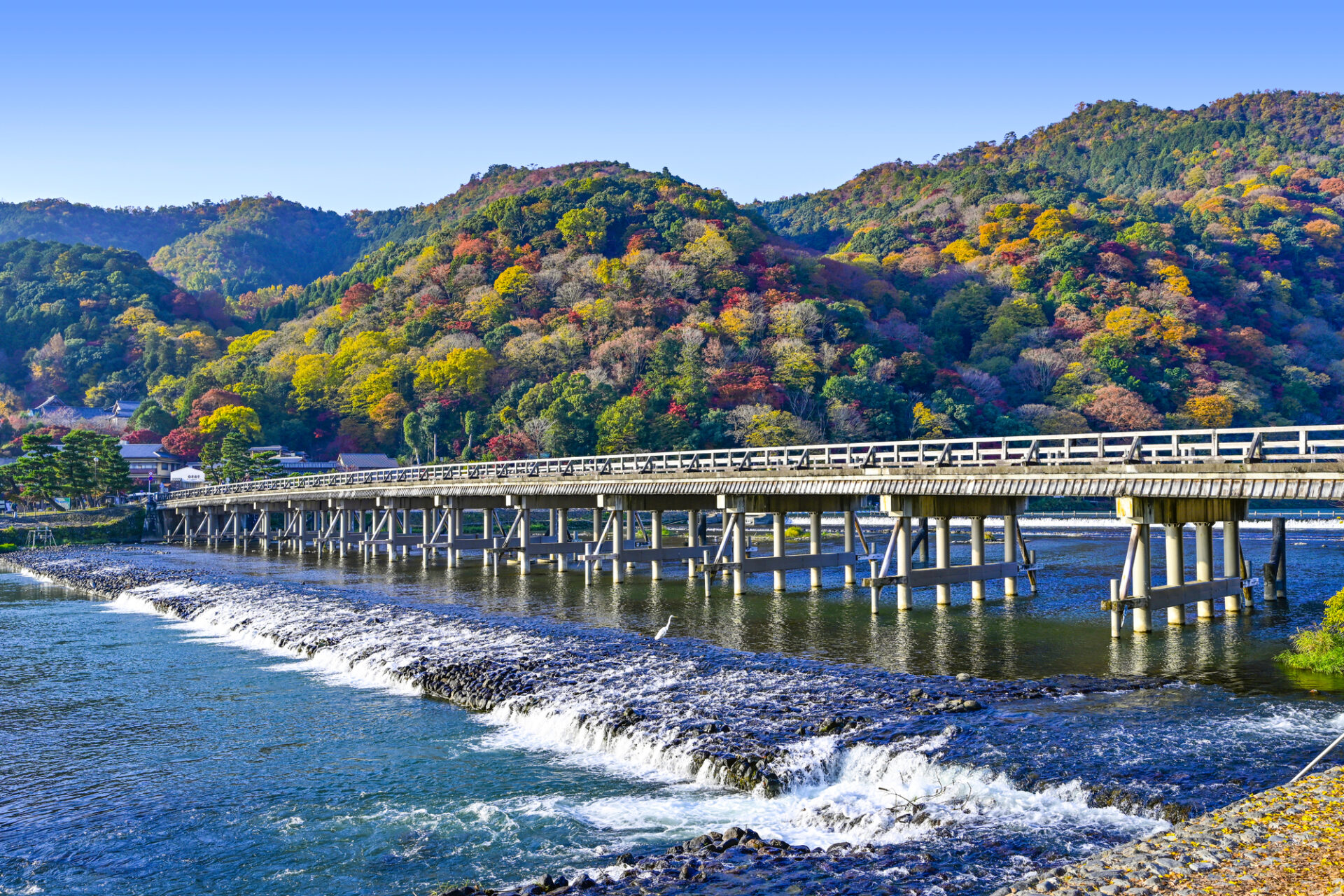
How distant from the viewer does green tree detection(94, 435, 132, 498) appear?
268 feet

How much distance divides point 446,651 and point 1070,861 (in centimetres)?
1664

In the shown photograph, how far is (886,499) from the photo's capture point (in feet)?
97.6

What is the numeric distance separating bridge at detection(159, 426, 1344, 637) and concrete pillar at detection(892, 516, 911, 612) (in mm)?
66

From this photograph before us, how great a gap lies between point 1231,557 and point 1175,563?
4428 millimetres

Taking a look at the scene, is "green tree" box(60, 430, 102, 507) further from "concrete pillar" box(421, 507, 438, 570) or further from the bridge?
"concrete pillar" box(421, 507, 438, 570)

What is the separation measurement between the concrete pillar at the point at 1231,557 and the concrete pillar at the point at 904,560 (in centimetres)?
813

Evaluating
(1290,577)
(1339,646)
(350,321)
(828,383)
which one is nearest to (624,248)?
(350,321)

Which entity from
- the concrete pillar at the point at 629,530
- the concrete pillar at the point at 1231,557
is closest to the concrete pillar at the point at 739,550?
the concrete pillar at the point at 629,530

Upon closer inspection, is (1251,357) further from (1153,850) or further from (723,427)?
(1153,850)

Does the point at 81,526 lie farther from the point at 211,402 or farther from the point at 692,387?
the point at 692,387

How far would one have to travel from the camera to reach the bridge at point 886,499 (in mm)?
22891

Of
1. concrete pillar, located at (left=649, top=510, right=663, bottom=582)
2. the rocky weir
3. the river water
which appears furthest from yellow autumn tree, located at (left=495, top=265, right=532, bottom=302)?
the river water

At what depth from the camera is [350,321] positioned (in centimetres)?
11625

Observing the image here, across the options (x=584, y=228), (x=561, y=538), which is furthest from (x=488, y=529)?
(x=584, y=228)
